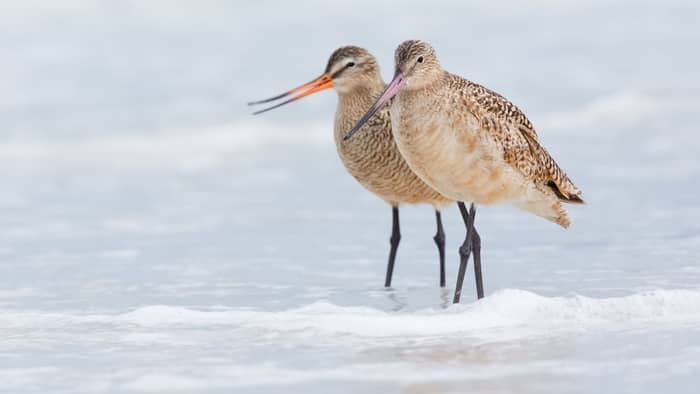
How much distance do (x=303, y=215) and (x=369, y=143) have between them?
7.88 feet

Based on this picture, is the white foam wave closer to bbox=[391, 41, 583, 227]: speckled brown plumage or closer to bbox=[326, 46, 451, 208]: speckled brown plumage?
bbox=[391, 41, 583, 227]: speckled brown plumage

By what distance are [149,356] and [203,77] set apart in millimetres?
10267

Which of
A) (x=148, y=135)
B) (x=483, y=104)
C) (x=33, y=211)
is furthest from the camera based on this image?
(x=148, y=135)

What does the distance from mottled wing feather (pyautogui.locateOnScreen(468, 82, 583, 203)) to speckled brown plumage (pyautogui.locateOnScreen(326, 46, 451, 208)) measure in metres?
0.74

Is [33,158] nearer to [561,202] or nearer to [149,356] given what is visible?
[561,202]

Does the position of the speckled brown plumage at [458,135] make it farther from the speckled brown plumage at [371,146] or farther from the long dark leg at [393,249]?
the long dark leg at [393,249]

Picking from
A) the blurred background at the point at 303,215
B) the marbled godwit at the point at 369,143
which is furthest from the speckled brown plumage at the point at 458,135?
the marbled godwit at the point at 369,143

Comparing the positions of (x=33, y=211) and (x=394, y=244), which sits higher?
(x=33, y=211)

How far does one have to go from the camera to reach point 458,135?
5996mm

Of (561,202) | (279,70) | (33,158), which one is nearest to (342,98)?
(561,202)

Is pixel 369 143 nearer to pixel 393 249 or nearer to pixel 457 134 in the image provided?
pixel 393 249

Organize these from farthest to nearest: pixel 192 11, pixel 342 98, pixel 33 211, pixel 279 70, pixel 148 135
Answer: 1. pixel 192 11
2. pixel 279 70
3. pixel 148 135
4. pixel 33 211
5. pixel 342 98

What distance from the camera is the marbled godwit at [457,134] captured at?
235 inches

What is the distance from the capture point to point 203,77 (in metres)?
15.0
